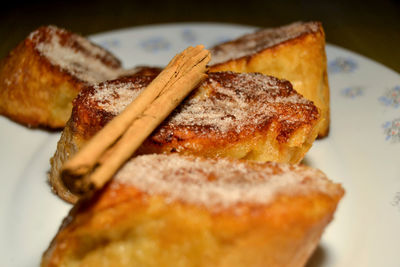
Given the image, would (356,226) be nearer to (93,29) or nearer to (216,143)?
(216,143)

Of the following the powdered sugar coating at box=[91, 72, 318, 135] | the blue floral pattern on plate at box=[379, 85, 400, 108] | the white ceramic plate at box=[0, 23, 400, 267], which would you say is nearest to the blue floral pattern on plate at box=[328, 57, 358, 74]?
the white ceramic plate at box=[0, 23, 400, 267]

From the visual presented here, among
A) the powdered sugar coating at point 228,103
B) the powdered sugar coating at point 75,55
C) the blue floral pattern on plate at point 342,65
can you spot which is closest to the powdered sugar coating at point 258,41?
the powdered sugar coating at point 228,103

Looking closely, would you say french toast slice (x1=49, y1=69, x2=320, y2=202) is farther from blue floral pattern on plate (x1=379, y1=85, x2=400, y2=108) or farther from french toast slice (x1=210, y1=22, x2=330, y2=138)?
blue floral pattern on plate (x1=379, y1=85, x2=400, y2=108)

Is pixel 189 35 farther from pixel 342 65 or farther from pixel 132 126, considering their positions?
pixel 132 126

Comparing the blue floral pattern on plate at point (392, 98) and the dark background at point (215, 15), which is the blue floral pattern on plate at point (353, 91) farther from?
the dark background at point (215, 15)

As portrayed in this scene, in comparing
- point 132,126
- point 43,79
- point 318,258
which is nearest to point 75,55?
point 43,79
